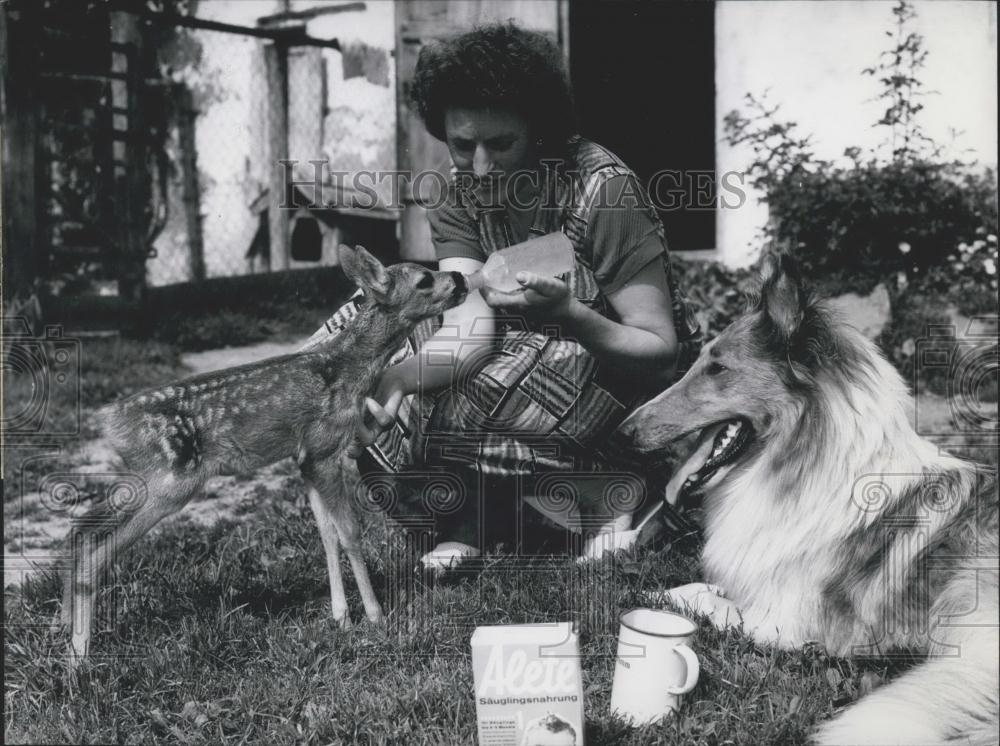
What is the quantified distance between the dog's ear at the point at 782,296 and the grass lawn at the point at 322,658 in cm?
109

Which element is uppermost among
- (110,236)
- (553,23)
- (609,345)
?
(553,23)

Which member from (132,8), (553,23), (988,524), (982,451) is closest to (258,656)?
(988,524)

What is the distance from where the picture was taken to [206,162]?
10.9m

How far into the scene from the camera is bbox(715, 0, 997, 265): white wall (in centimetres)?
691

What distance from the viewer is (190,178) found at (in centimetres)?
1079

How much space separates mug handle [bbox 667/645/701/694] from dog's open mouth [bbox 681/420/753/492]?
0.89 meters

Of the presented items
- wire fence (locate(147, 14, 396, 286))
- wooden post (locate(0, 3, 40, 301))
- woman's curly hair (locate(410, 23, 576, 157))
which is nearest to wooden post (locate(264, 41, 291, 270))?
wire fence (locate(147, 14, 396, 286))

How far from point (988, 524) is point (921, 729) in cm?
77

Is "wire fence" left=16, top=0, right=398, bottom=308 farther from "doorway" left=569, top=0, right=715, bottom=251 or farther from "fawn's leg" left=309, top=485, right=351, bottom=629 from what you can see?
"fawn's leg" left=309, top=485, right=351, bottom=629

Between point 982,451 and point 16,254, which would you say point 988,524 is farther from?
point 16,254

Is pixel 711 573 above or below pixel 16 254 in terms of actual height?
below

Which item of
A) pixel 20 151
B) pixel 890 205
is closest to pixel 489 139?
pixel 890 205

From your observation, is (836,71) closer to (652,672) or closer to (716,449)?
(716,449)

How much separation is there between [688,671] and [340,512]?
55.8 inches
